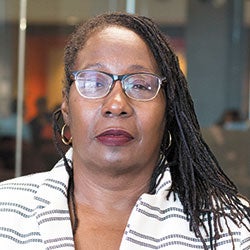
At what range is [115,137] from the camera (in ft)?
5.30

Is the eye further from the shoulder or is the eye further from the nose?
the shoulder

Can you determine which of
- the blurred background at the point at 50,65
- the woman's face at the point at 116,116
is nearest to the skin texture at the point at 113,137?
the woman's face at the point at 116,116

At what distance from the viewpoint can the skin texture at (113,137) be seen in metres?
1.62

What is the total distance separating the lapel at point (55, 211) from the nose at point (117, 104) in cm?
24

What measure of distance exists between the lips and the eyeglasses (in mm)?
78

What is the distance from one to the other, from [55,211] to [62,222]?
0.03 meters

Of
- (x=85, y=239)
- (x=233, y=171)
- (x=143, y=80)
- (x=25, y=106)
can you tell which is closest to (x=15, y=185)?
(x=85, y=239)

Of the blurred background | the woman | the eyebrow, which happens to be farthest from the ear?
the blurred background

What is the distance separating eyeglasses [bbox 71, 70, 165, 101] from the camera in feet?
5.35

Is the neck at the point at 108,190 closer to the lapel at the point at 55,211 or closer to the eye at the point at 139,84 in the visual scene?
the lapel at the point at 55,211

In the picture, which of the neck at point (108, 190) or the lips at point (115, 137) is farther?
the neck at point (108, 190)

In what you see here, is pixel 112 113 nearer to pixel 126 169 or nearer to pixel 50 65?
pixel 126 169

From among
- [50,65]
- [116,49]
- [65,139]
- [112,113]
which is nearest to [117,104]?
[112,113]

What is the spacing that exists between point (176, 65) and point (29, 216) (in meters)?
0.46
